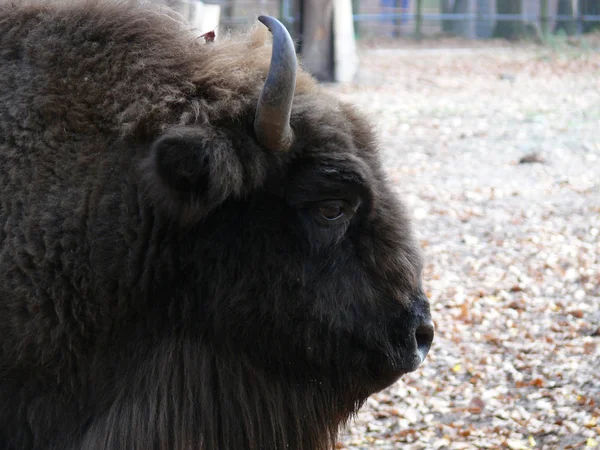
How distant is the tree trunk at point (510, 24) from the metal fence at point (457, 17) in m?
0.03

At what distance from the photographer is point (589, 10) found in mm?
27359

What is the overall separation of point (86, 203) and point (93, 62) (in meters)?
0.56

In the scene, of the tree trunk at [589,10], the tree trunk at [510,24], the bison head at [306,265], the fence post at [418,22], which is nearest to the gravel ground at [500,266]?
the bison head at [306,265]

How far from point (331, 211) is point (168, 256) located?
0.64 metres

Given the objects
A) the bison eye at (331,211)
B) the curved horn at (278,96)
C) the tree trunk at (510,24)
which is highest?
the curved horn at (278,96)

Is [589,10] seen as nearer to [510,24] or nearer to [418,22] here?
[510,24]

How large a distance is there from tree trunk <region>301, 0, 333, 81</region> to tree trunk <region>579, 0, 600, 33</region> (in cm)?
1284

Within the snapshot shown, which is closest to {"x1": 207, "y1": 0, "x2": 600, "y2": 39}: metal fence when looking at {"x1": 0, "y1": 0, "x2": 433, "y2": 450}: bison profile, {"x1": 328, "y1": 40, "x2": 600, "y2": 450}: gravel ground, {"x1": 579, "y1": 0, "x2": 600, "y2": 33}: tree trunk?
{"x1": 579, "y1": 0, "x2": 600, "y2": 33}: tree trunk

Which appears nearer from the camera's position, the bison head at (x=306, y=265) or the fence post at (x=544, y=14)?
the bison head at (x=306, y=265)

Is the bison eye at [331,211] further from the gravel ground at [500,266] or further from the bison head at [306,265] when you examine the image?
the gravel ground at [500,266]

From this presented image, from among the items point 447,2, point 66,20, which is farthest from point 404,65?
point 66,20

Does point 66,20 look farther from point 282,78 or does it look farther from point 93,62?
point 282,78

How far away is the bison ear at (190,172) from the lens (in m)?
2.98

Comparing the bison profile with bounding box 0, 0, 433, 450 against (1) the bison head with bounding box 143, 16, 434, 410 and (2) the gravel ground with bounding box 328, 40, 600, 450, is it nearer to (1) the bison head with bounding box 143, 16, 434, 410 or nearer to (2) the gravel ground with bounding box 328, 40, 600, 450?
(1) the bison head with bounding box 143, 16, 434, 410
